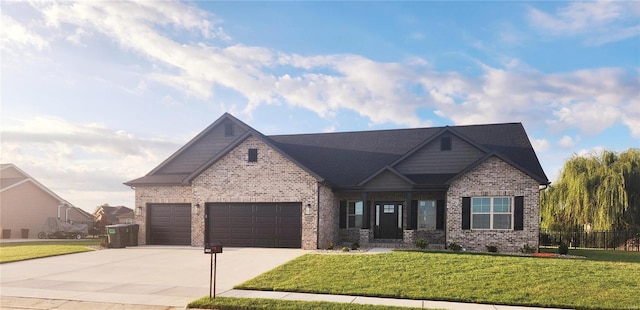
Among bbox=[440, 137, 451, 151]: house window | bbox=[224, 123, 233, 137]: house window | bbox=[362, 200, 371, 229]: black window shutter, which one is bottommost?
bbox=[362, 200, 371, 229]: black window shutter

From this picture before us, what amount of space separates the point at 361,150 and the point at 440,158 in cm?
488

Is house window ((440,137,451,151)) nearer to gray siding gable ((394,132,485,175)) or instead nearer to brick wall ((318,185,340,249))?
gray siding gable ((394,132,485,175))

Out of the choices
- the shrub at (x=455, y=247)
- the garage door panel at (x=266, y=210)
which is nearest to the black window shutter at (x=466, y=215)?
the shrub at (x=455, y=247)

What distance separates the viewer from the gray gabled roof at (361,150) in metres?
20.8

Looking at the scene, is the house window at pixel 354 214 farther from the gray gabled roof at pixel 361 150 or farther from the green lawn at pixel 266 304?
the green lawn at pixel 266 304

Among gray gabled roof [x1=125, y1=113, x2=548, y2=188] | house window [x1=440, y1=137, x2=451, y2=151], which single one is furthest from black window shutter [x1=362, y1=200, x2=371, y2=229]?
Answer: house window [x1=440, y1=137, x2=451, y2=151]

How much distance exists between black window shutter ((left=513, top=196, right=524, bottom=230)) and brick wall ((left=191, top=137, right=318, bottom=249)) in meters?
8.04

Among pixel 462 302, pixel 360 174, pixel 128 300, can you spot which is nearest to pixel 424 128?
pixel 360 174

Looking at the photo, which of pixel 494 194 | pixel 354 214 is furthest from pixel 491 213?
pixel 354 214

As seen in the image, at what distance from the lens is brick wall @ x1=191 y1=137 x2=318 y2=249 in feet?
64.2

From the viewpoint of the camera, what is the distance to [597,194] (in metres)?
26.2

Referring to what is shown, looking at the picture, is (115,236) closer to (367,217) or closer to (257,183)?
(257,183)

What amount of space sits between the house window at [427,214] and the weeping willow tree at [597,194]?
11462 millimetres

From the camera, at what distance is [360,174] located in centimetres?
2264
